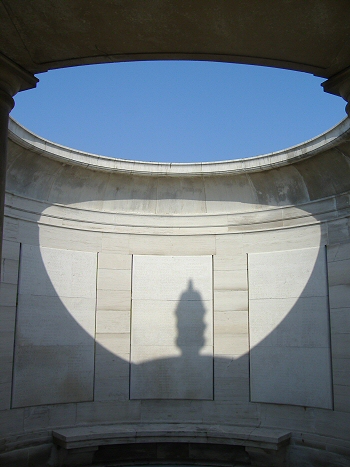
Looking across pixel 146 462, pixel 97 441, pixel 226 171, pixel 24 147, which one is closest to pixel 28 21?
pixel 24 147

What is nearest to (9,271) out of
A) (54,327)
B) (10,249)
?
(10,249)

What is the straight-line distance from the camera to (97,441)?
575 inches

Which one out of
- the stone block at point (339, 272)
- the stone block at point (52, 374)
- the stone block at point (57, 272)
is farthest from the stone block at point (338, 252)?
the stone block at point (52, 374)

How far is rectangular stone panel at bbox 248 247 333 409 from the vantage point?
15.1 m

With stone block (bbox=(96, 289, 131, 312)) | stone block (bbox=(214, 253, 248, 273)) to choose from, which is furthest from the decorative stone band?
stone block (bbox=(214, 253, 248, 273))

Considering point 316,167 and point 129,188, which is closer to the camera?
point 316,167

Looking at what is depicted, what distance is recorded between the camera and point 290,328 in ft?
52.1

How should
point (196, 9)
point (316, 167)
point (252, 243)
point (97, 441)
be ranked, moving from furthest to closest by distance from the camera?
point (252, 243)
point (316, 167)
point (97, 441)
point (196, 9)

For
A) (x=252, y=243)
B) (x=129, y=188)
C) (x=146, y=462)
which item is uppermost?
(x=129, y=188)

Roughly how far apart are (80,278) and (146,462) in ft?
19.3

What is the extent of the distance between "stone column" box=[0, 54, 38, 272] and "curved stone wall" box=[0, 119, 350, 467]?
587 centimetres

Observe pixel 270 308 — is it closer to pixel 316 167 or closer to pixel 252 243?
pixel 252 243

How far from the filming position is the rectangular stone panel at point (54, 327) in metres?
15.0

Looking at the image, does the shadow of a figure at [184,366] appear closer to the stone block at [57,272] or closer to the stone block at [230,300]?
the stone block at [230,300]
